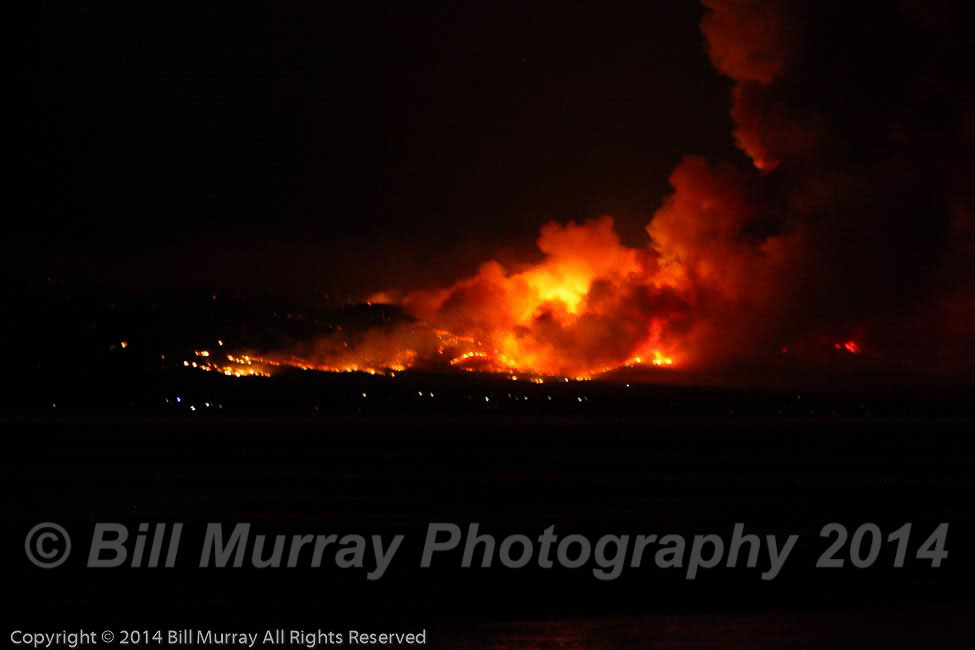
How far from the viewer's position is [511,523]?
94.3 ft

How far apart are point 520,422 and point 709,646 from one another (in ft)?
267

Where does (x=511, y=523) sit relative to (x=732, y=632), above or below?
above

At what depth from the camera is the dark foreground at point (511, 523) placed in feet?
59.8

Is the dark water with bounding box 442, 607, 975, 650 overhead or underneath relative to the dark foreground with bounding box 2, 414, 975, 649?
underneath

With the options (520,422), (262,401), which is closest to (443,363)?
(262,401)

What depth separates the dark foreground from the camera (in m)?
18.2

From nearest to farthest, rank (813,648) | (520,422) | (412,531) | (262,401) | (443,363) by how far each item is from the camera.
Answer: (813,648) → (412,531) → (520,422) → (262,401) → (443,363)

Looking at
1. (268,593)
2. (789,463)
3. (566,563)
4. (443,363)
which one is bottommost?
(268,593)

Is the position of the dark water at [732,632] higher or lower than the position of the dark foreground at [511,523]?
lower

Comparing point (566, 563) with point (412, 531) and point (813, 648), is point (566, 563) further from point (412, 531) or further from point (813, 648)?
point (813, 648)

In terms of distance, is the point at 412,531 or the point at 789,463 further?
the point at 789,463

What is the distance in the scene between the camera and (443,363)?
16100 centimetres

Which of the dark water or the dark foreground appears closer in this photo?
the dark water

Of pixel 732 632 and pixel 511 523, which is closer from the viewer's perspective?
pixel 732 632
